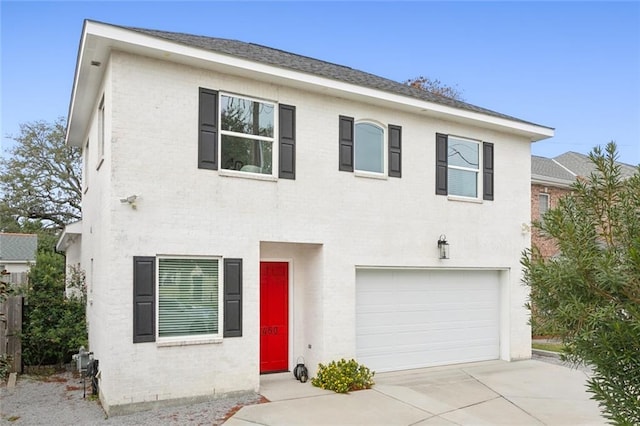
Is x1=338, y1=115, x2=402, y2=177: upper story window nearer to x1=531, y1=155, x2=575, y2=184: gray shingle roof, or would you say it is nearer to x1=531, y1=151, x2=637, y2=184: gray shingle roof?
x1=531, y1=151, x2=637, y2=184: gray shingle roof

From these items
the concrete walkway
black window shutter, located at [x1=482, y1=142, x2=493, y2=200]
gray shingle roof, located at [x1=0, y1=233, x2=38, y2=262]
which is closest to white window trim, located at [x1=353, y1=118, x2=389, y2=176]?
black window shutter, located at [x1=482, y1=142, x2=493, y2=200]

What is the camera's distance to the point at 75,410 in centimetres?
816

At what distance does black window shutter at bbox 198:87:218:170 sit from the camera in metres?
8.76

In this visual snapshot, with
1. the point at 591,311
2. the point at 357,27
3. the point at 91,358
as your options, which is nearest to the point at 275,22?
the point at 357,27

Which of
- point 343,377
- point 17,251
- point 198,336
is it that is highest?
point 17,251

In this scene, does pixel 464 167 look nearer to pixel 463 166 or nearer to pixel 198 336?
pixel 463 166

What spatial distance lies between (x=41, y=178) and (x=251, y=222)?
28783 mm

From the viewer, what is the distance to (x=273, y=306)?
33.5 feet

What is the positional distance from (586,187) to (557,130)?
10.4m

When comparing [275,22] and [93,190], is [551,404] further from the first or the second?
[275,22]

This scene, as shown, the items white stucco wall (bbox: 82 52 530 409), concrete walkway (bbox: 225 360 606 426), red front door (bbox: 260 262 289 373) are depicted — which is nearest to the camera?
concrete walkway (bbox: 225 360 606 426)

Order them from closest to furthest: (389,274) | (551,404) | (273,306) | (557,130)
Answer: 1. (551,404)
2. (273,306)
3. (389,274)
4. (557,130)

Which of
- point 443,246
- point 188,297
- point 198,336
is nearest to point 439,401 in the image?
point 443,246

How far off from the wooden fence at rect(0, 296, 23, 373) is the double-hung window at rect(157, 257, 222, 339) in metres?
4.55
